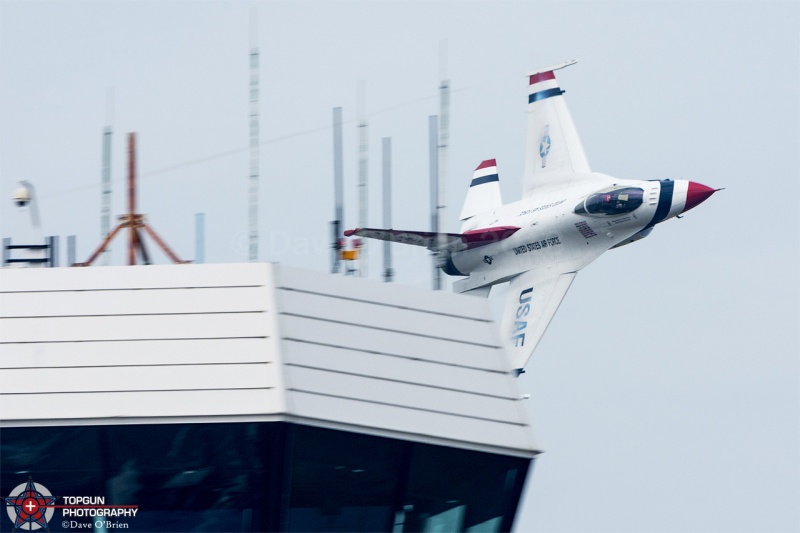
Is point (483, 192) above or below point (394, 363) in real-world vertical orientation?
above

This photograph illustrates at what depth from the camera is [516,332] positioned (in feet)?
164

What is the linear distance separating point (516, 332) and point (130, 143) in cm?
2666

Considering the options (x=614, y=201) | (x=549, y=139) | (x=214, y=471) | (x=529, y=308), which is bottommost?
(x=214, y=471)

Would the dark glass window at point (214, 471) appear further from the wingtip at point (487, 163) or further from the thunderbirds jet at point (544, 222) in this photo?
the wingtip at point (487, 163)

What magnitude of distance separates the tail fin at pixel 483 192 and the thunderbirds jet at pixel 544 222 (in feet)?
0.17

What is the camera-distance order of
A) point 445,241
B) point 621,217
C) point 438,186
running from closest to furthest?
point 438,186 → point 621,217 → point 445,241

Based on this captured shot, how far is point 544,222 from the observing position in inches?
1828

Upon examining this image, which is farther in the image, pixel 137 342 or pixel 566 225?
pixel 566 225

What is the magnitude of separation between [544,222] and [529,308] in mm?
4480

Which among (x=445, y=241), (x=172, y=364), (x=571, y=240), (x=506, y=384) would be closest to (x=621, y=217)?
(x=571, y=240)

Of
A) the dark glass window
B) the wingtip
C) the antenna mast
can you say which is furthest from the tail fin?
the dark glass window

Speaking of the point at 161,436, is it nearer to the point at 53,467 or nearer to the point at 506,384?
the point at 53,467

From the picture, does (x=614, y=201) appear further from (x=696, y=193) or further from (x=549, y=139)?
(x=549, y=139)

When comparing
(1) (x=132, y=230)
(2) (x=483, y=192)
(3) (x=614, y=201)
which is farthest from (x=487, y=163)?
(1) (x=132, y=230)
